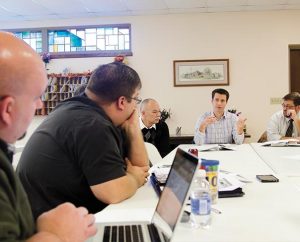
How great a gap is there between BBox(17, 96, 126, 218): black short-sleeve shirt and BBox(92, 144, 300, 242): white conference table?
153 millimetres

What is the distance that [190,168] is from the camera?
0.96 m

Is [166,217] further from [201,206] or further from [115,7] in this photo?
[115,7]

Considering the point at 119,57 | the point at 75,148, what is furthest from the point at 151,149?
the point at 119,57

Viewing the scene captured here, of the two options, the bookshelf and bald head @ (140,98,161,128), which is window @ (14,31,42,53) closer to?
the bookshelf

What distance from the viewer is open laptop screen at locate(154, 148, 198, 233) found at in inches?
36.8

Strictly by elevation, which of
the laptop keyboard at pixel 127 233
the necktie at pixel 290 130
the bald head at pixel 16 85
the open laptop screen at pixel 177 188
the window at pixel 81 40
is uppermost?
the window at pixel 81 40

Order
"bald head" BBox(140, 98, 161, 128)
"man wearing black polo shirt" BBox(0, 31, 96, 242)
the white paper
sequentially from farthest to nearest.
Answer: "bald head" BBox(140, 98, 161, 128) < the white paper < "man wearing black polo shirt" BBox(0, 31, 96, 242)

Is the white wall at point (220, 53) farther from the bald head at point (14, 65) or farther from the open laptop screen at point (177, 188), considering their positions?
the bald head at point (14, 65)

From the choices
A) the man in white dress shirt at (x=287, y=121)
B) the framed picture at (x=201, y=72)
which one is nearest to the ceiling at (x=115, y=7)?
the framed picture at (x=201, y=72)

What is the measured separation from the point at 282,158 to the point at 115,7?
343cm

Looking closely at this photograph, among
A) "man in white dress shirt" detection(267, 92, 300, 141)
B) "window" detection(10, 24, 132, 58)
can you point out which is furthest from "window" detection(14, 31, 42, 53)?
"man in white dress shirt" detection(267, 92, 300, 141)

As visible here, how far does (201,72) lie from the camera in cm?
530

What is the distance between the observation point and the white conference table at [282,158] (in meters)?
2.06

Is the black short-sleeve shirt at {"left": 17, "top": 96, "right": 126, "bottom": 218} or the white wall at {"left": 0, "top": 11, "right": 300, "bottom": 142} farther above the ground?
the white wall at {"left": 0, "top": 11, "right": 300, "bottom": 142}
